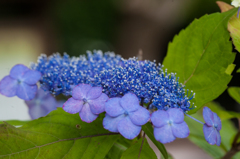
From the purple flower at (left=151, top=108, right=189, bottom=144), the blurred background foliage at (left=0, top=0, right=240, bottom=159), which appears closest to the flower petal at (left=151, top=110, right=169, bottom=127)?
the purple flower at (left=151, top=108, right=189, bottom=144)

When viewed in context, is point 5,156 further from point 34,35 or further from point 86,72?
point 34,35

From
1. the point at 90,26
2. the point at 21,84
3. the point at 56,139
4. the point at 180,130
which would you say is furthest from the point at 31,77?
the point at 90,26

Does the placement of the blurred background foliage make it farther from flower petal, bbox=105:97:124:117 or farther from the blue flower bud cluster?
flower petal, bbox=105:97:124:117

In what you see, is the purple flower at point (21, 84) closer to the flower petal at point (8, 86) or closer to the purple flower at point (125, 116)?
the flower petal at point (8, 86)

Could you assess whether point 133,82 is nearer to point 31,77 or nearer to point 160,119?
point 160,119

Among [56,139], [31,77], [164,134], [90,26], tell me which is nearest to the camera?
[164,134]

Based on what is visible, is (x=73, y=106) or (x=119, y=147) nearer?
(x=73, y=106)

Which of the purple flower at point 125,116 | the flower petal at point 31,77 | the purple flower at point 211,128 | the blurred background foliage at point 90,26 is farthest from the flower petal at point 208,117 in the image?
the blurred background foliage at point 90,26
